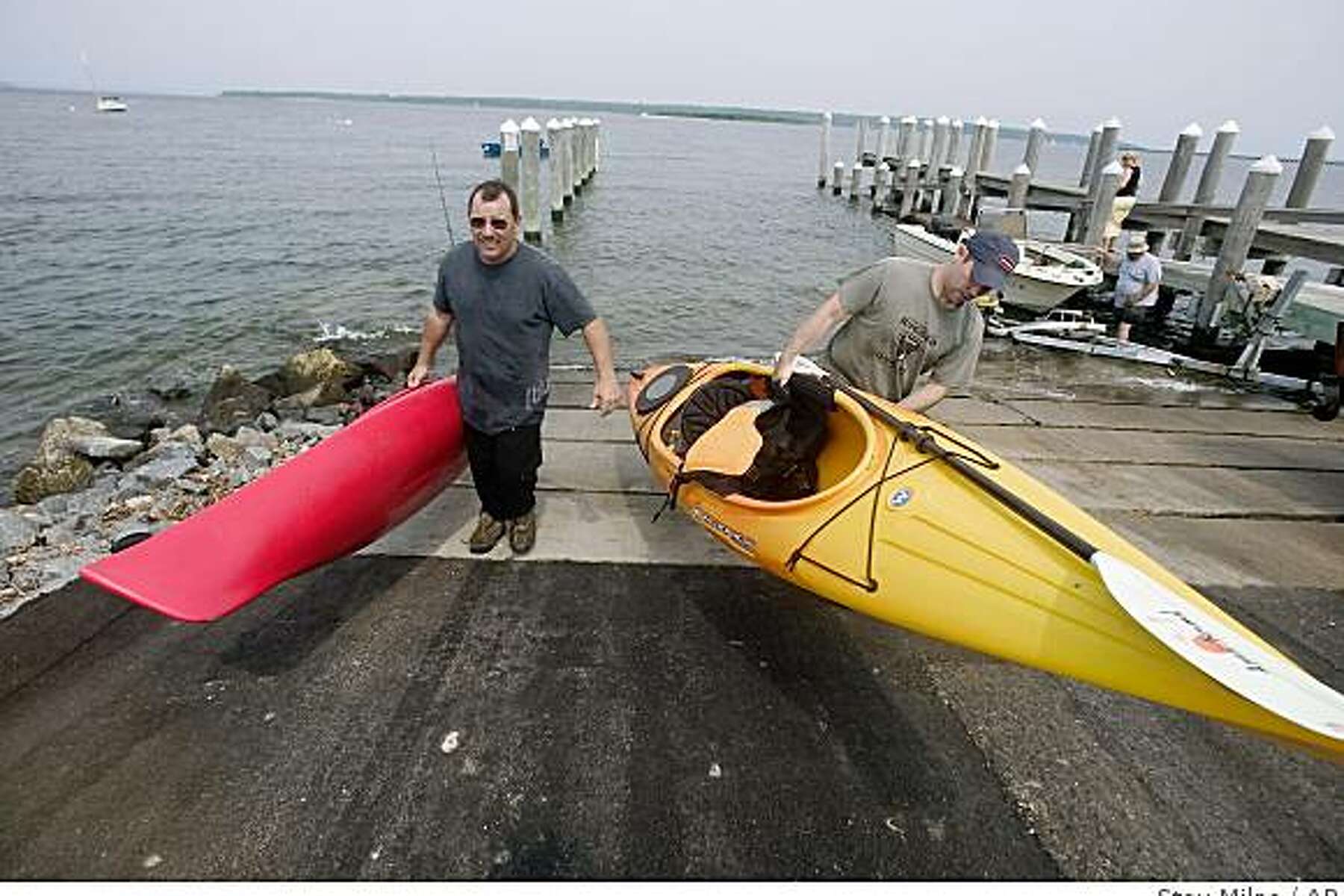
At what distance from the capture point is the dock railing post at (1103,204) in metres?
13.3

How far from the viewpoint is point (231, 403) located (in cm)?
809

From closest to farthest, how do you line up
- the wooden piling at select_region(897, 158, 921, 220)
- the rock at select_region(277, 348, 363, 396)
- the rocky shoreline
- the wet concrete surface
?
the wet concrete surface → the rocky shoreline → the rock at select_region(277, 348, 363, 396) → the wooden piling at select_region(897, 158, 921, 220)

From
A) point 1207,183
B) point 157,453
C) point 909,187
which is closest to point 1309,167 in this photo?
point 1207,183

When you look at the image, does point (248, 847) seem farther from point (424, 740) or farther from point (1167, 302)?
point (1167, 302)

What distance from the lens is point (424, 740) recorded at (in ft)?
8.93

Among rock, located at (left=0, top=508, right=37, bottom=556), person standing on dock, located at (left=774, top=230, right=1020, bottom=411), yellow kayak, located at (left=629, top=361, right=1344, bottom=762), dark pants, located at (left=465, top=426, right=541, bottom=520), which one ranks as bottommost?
rock, located at (left=0, top=508, right=37, bottom=556)

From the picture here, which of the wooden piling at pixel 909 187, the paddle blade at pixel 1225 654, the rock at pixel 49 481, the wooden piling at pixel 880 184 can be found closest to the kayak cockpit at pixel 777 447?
the paddle blade at pixel 1225 654

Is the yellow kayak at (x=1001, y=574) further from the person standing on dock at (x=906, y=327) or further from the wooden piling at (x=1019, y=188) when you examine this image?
the wooden piling at (x=1019, y=188)

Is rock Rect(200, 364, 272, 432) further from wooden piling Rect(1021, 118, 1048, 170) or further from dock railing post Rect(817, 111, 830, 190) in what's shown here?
dock railing post Rect(817, 111, 830, 190)

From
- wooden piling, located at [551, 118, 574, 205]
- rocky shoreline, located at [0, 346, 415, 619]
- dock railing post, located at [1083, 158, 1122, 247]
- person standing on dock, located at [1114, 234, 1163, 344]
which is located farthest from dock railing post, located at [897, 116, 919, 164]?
rocky shoreline, located at [0, 346, 415, 619]

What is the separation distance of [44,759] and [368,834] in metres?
1.27

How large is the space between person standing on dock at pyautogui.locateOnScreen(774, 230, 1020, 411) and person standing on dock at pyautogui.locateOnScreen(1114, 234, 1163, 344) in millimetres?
8482

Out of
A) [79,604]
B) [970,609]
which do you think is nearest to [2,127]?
[79,604]

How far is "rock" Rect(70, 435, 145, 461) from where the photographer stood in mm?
6785
